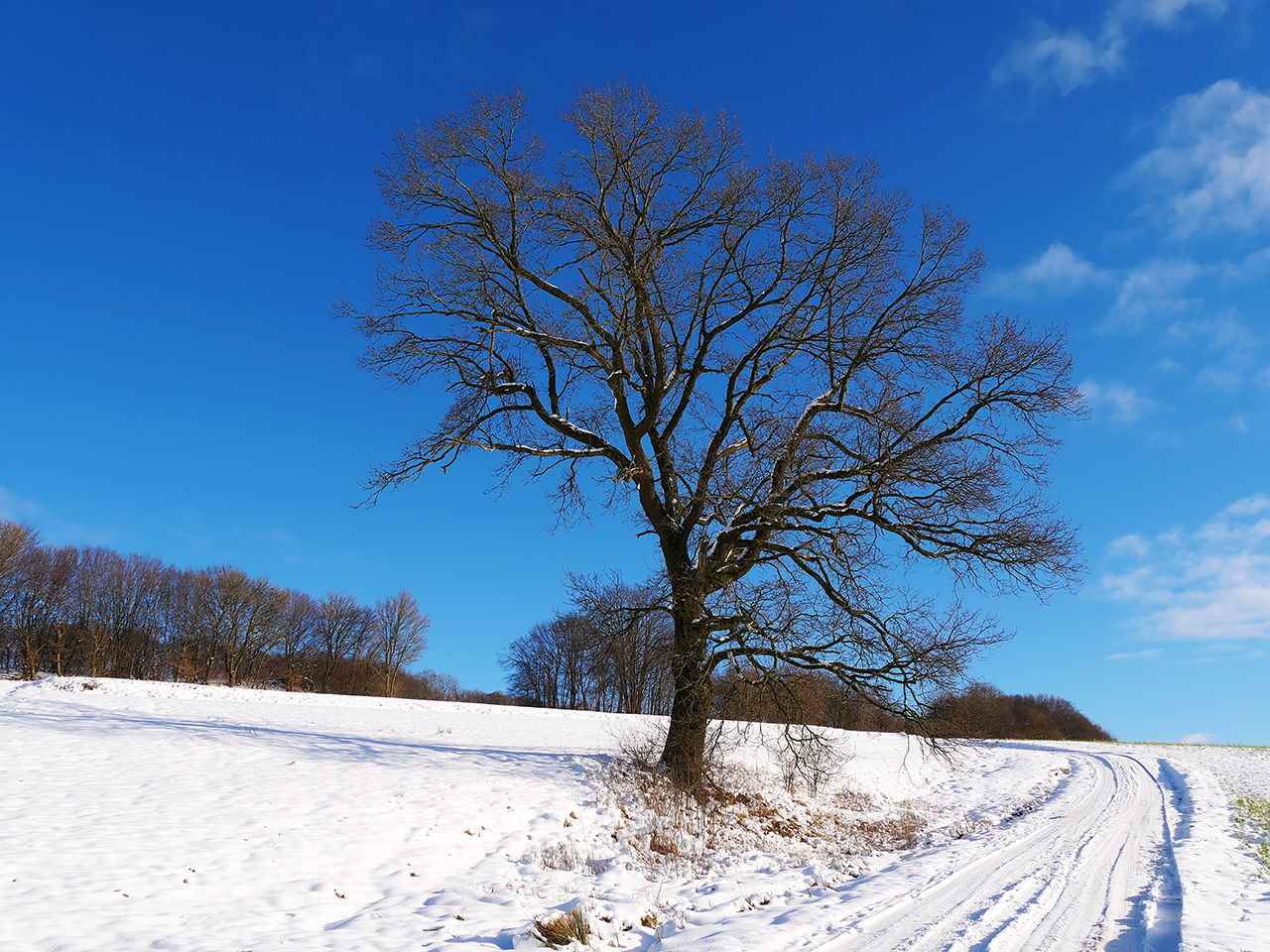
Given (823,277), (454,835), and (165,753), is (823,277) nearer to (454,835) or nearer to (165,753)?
(454,835)

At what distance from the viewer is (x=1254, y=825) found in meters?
12.4

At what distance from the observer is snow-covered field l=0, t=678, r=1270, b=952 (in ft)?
20.4

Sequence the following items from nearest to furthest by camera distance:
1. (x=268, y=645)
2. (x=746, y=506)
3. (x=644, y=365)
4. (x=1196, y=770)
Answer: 1. (x=746, y=506)
2. (x=644, y=365)
3. (x=1196, y=770)
4. (x=268, y=645)

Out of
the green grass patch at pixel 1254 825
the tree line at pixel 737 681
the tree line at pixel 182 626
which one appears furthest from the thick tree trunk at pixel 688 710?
the tree line at pixel 182 626

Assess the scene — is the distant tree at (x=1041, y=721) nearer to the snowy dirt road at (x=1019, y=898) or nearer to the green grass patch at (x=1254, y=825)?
the green grass patch at (x=1254, y=825)

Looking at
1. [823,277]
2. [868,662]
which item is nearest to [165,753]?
[868,662]

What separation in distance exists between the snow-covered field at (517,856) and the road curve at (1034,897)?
0.04 metres

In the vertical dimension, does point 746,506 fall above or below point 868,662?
above

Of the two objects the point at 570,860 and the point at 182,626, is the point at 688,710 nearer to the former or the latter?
the point at 570,860

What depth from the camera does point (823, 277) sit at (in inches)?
558

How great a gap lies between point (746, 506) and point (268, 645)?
59116 millimetres

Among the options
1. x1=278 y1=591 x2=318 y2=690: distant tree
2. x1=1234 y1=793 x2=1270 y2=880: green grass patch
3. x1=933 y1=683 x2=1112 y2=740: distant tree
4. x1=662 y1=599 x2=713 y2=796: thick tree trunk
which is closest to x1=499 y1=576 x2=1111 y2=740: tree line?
x1=662 y1=599 x2=713 y2=796: thick tree trunk

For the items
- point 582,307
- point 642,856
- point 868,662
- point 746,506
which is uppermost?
point 582,307

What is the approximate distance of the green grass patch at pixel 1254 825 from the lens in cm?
970
